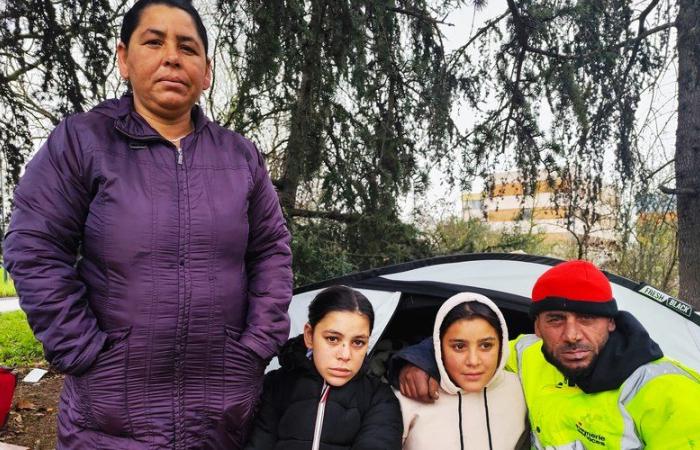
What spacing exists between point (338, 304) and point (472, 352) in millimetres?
506

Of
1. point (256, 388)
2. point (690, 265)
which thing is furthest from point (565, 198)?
point (256, 388)

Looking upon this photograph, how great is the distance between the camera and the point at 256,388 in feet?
4.99

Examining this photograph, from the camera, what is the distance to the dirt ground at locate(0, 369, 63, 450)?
3.62 meters

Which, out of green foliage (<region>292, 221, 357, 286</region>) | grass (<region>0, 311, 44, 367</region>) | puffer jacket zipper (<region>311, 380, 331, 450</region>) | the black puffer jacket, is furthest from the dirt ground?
puffer jacket zipper (<region>311, 380, 331, 450</region>)

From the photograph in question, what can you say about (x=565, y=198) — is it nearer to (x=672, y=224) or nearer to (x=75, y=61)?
(x=672, y=224)

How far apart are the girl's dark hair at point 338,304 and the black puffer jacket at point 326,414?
0.17 meters

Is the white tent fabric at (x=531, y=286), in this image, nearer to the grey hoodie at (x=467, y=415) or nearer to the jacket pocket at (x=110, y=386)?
the grey hoodie at (x=467, y=415)

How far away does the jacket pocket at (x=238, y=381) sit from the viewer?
1413 millimetres

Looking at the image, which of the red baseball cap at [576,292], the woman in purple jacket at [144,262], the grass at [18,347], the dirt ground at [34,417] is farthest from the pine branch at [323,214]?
the grass at [18,347]

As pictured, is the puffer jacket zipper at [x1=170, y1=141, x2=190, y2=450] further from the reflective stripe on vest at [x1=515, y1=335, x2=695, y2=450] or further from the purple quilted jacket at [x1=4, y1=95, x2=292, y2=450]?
the reflective stripe on vest at [x1=515, y1=335, x2=695, y2=450]

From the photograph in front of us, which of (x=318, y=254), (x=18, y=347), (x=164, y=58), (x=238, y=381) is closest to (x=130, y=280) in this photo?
(x=238, y=381)

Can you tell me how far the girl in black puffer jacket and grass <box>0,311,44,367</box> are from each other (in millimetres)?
5567

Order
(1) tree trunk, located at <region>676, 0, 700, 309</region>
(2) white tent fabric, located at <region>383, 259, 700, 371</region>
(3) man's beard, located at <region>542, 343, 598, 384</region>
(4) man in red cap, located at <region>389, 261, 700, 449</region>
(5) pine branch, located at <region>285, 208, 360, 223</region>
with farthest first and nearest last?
(1) tree trunk, located at <region>676, 0, 700, 309</region> < (5) pine branch, located at <region>285, 208, 360, 223</region> < (2) white tent fabric, located at <region>383, 259, 700, 371</region> < (3) man's beard, located at <region>542, 343, 598, 384</region> < (4) man in red cap, located at <region>389, 261, 700, 449</region>

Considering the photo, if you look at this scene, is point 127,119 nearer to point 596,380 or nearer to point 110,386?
point 110,386
